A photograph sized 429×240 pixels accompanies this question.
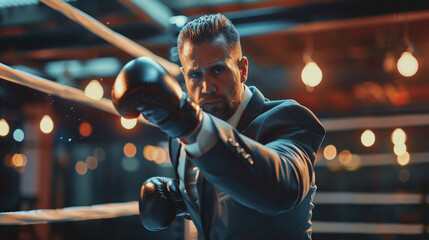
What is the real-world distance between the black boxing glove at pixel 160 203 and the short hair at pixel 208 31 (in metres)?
0.32

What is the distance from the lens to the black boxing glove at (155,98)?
0.56 metres

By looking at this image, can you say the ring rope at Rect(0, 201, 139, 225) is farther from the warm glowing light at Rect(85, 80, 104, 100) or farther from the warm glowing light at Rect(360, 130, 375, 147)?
the warm glowing light at Rect(360, 130, 375, 147)

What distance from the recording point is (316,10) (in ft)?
6.46

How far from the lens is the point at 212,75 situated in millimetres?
788

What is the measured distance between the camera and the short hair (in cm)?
80

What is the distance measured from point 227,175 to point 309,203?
312mm

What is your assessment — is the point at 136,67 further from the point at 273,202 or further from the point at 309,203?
the point at 309,203

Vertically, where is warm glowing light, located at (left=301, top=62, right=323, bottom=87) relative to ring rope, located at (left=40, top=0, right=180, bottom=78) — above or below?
above

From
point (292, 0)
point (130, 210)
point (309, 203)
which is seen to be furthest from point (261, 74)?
point (309, 203)

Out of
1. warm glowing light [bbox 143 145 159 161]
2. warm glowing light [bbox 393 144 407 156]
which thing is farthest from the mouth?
warm glowing light [bbox 143 145 159 161]

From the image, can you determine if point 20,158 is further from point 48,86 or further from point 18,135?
point 48,86

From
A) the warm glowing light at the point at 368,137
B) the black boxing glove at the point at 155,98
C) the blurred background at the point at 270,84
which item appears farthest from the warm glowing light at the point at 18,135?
the warm glowing light at the point at 368,137

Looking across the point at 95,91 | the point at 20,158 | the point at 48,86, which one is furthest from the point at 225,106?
the point at 20,158

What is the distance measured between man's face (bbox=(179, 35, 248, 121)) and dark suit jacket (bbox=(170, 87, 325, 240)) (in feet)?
0.19
